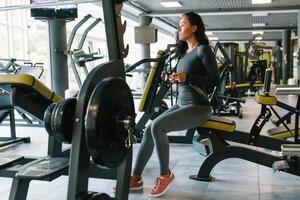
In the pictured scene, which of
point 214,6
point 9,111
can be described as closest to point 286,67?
point 214,6

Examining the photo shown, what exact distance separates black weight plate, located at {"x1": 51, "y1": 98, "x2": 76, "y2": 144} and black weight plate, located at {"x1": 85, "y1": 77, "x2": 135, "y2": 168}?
159mm

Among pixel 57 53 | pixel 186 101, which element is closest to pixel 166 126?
pixel 186 101

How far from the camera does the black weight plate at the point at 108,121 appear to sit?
1734 millimetres

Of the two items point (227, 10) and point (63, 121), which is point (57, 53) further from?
point (227, 10)

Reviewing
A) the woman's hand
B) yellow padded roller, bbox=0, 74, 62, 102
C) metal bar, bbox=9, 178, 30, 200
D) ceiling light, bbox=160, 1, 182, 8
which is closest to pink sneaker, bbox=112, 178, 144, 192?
the woman's hand

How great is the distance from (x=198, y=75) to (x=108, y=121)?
3.99ft

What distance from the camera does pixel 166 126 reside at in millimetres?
2818

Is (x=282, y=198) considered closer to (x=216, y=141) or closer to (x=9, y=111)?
(x=216, y=141)

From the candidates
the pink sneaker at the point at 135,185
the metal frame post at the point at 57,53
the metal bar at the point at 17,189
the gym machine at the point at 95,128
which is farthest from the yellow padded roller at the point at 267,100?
the metal frame post at the point at 57,53

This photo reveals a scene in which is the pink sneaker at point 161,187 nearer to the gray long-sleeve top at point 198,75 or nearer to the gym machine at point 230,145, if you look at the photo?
the gym machine at point 230,145

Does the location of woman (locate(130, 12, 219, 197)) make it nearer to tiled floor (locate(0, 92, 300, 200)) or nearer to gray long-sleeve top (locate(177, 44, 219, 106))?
gray long-sleeve top (locate(177, 44, 219, 106))

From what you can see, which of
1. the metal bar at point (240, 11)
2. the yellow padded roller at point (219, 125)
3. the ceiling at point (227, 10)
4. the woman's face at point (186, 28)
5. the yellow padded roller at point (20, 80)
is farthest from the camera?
the metal bar at point (240, 11)

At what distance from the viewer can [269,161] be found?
2.95 meters

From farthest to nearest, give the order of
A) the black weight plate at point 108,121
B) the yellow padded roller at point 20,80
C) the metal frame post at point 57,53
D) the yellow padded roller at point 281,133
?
the metal frame post at point 57,53 < the yellow padded roller at point 281,133 < the yellow padded roller at point 20,80 < the black weight plate at point 108,121
